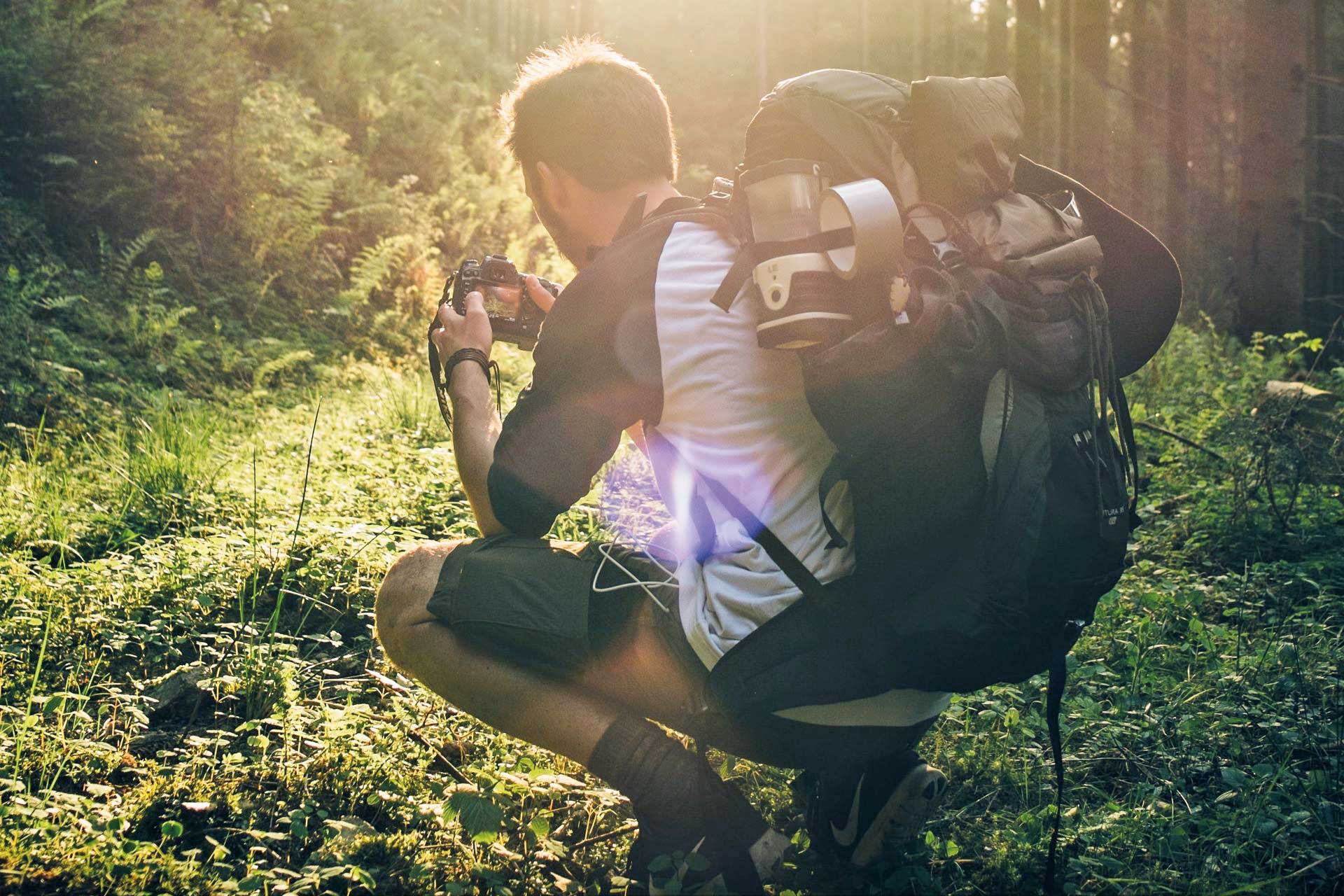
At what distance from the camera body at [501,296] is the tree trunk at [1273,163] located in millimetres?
8521

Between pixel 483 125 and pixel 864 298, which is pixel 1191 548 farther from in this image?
pixel 483 125

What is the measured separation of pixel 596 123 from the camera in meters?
2.65

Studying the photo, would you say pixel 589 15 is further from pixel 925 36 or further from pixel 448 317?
pixel 448 317

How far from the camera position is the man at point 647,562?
2139 mm

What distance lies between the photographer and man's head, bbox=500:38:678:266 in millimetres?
2662

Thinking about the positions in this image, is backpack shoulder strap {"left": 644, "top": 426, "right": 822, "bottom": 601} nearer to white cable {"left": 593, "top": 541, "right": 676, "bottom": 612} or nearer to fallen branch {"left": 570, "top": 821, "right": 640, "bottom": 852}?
white cable {"left": 593, "top": 541, "right": 676, "bottom": 612}

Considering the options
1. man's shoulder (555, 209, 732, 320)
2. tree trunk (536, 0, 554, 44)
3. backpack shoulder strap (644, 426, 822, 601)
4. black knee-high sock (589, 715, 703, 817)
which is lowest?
black knee-high sock (589, 715, 703, 817)

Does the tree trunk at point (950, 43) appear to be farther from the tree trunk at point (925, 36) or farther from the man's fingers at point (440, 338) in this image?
the man's fingers at point (440, 338)

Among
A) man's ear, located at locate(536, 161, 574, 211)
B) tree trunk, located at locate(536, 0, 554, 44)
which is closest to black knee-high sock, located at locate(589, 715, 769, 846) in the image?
man's ear, located at locate(536, 161, 574, 211)

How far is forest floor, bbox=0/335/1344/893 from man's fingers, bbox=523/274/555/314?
42.0 inches

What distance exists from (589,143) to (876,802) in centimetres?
180

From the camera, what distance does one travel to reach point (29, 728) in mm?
2549

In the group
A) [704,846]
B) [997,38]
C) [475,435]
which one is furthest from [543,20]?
[704,846]

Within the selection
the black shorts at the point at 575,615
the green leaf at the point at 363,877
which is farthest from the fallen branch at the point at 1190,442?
the green leaf at the point at 363,877
